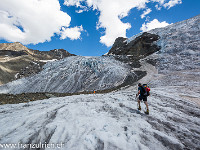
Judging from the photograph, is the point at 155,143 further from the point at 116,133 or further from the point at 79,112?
the point at 79,112

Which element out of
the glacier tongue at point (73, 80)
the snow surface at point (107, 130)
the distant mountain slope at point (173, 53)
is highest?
the distant mountain slope at point (173, 53)

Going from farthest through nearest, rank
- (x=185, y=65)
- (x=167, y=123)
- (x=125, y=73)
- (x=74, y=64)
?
(x=74, y=64) < (x=125, y=73) < (x=185, y=65) < (x=167, y=123)

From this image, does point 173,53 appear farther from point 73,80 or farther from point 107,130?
point 107,130

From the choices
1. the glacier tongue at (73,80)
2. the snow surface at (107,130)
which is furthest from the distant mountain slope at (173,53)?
the snow surface at (107,130)

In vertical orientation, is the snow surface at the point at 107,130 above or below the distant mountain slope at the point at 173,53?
below

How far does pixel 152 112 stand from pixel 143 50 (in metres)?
44.1

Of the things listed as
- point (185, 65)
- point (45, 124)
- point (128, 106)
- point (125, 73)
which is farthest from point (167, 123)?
point (185, 65)

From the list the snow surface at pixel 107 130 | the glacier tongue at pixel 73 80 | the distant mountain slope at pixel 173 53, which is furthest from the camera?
the glacier tongue at pixel 73 80

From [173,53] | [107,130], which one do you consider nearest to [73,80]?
[107,130]

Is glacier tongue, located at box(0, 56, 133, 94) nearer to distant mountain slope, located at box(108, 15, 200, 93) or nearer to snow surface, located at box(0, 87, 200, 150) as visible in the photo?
distant mountain slope, located at box(108, 15, 200, 93)

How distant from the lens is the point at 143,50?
4653cm

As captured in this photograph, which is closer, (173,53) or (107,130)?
(107,130)

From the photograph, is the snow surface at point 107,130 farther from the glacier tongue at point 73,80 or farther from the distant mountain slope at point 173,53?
the glacier tongue at point 73,80

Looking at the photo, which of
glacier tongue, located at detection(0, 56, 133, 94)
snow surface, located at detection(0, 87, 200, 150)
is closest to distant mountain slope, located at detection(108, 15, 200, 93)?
glacier tongue, located at detection(0, 56, 133, 94)
